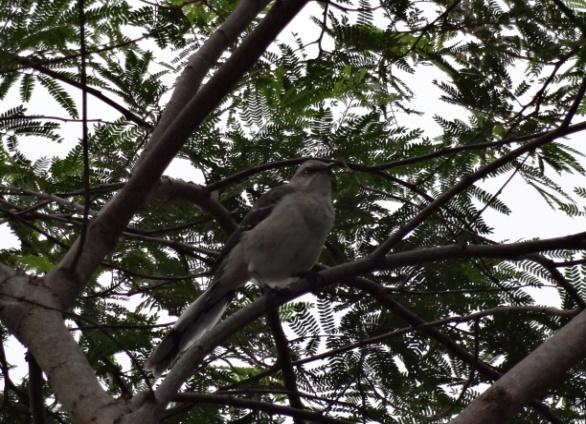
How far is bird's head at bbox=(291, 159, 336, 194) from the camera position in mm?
5648

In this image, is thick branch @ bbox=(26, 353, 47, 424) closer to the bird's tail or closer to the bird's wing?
the bird's tail

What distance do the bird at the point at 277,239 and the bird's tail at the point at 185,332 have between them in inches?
0.4

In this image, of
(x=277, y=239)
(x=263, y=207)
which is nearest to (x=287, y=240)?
(x=277, y=239)

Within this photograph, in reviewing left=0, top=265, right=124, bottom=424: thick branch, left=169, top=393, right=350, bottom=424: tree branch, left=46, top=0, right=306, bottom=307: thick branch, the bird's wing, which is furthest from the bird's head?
left=0, top=265, right=124, bottom=424: thick branch

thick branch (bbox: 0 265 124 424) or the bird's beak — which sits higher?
the bird's beak

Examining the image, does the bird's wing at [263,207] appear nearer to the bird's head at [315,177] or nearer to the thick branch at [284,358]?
the bird's head at [315,177]

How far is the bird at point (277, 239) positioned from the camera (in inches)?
220

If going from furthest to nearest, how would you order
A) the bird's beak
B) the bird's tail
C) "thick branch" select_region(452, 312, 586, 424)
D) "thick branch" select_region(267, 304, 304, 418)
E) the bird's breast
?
the bird's breast → the bird's beak → the bird's tail → "thick branch" select_region(267, 304, 304, 418) → "thick branch" select_region(452, 312, 586, 424)

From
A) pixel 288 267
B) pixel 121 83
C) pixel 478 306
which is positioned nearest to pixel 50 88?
pixel 121 83

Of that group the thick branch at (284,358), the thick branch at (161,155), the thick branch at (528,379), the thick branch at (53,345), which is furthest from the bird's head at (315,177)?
the thick branch at (528,379)

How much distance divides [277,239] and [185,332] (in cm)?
108

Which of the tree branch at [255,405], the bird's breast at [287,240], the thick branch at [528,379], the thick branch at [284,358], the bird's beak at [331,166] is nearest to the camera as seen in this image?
the thick branch at [528,379]

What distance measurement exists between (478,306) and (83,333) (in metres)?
2.63

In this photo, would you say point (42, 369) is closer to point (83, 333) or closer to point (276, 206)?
point (83, 333)
